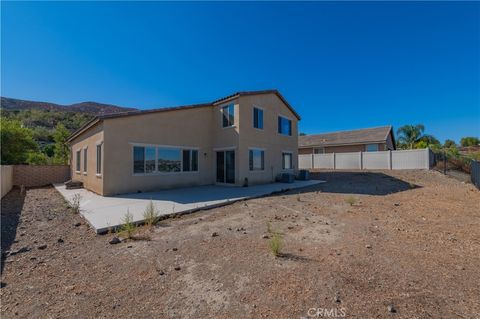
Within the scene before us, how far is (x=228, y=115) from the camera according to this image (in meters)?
14.4

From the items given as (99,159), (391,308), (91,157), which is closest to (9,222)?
(99,159)

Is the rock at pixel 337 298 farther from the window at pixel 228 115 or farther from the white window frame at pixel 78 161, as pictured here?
the white window frame at pixel 78 161

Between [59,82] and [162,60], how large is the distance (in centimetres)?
959

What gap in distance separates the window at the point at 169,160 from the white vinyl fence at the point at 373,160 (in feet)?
58.9

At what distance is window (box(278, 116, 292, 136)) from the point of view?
17.4 metres

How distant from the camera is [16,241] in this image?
4.79 meters

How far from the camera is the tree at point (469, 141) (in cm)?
4688

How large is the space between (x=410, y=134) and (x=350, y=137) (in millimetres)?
16653

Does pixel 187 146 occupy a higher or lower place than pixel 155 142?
lower

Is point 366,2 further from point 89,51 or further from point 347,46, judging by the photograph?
point 89,51

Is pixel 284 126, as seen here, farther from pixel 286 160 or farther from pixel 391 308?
pixel 391 308

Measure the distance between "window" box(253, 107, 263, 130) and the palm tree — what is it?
32042mm

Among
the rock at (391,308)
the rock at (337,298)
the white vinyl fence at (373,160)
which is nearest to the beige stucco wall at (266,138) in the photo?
the white vinyl fence at (373,160)
